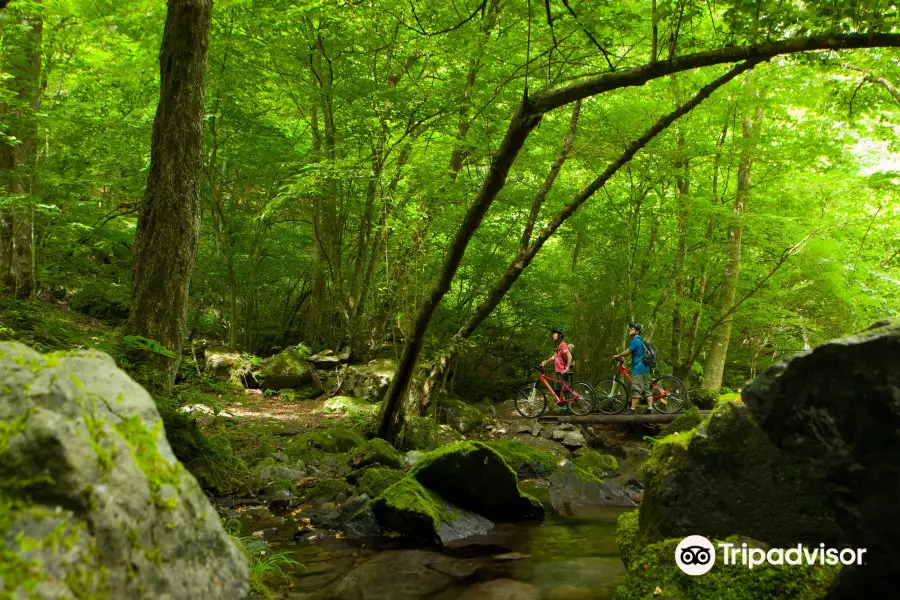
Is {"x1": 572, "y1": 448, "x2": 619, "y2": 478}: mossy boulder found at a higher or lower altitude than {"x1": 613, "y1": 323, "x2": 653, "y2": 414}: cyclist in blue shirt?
lower

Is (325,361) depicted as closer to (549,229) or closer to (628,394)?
(628,394)

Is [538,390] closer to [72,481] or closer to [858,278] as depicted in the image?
[858,278]

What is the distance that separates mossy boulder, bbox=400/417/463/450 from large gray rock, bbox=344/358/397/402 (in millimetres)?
2793

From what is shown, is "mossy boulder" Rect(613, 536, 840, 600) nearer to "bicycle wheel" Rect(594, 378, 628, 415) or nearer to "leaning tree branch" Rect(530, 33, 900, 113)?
"leaning tree branch" Rect(530, 33, 900, 113)

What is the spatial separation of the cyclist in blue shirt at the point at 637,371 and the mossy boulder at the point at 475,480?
4984mm

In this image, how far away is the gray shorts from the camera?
11519 millimetres

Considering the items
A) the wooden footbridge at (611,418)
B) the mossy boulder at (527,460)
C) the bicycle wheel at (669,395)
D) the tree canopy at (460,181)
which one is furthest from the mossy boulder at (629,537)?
the bicycle wheel at (669,395)

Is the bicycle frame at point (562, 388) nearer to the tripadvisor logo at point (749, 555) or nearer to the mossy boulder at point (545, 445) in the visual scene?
the mossy boulder at point (545, 445)

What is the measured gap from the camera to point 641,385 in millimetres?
11578

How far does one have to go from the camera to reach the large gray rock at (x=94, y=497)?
1.56 meters

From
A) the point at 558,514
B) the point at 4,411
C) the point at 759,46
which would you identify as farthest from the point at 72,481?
the point at 558,514

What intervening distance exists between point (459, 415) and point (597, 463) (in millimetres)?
3327

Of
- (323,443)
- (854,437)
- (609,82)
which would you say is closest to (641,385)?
(323,443)

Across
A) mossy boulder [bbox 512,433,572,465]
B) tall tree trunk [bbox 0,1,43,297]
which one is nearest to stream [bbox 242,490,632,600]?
mossy boulder [bbox 512,433,572,465]
